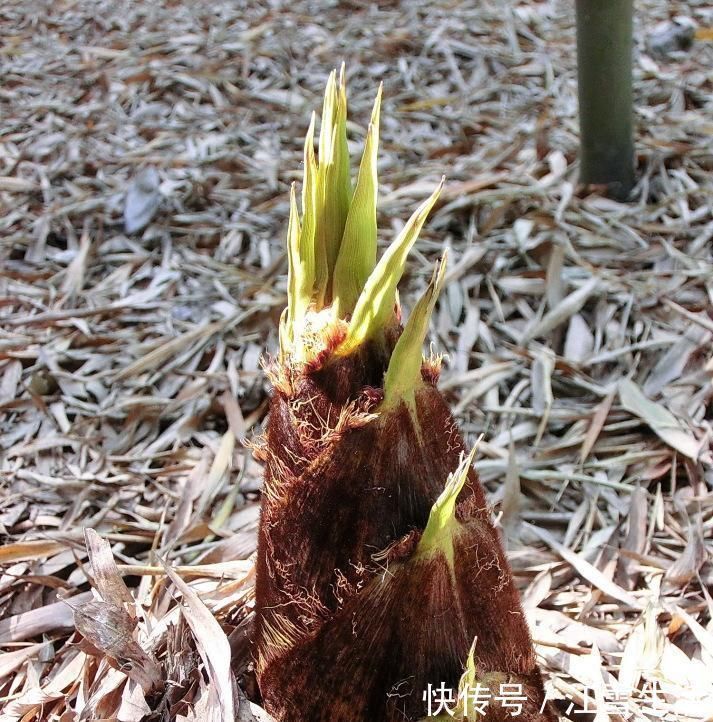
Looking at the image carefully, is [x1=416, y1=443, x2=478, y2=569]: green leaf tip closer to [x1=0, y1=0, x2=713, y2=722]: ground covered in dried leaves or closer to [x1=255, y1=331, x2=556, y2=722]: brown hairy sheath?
[x1=255, y1=331, x2=556, y2=722]: brown hairy sheath

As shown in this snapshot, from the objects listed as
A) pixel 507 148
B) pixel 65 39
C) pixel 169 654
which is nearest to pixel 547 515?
pixel 169 654

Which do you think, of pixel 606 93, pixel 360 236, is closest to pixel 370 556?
pixel 360 236

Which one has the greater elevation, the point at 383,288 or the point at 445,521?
the point at 383,288

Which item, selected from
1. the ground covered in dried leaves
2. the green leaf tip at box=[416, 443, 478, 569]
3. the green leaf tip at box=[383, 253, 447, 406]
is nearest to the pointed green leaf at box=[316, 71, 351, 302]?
the green leaf tip at box=[383, 253, 447, 406]

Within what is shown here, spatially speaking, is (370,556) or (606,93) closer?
(370,556)

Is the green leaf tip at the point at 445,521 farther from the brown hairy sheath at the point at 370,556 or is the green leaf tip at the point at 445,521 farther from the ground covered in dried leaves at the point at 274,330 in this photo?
the ground covered in dried leaves at the point at 274,330

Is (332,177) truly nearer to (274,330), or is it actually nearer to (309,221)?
(309,221)

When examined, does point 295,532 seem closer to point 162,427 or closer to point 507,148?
point 162,427
